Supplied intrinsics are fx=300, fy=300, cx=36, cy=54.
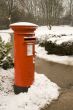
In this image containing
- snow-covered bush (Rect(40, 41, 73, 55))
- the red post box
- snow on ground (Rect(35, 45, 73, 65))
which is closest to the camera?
the red post box

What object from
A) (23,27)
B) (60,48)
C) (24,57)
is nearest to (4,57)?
(24,57)

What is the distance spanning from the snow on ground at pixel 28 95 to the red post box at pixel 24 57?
0.64 ft

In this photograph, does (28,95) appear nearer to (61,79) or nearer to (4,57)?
(4,57)

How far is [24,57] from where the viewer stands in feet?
21.4

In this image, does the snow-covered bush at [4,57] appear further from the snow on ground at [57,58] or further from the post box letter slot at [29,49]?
the snow on ground at [57,58]

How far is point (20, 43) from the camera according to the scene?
6496 millimetres

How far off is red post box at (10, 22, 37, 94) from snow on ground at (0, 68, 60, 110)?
20 centimetres

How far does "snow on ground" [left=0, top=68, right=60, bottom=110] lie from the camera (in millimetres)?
5953

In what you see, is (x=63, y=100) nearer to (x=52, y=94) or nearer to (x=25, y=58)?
(x=52, y=94)

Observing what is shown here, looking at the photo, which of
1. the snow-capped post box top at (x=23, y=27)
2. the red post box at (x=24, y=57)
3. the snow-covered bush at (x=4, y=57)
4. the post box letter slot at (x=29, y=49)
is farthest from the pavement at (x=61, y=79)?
the snow-capped post box top at (x=23, y=27)

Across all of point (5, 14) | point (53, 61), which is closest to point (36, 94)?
point (53, 61)

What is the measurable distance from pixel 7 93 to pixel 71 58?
6.49 meters

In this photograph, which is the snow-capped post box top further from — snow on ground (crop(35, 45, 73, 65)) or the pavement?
snow on ground (crop(35, 45, 73, 65))

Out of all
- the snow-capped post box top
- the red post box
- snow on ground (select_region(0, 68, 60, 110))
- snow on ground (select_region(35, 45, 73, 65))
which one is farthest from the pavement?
the snow-capped post box top
